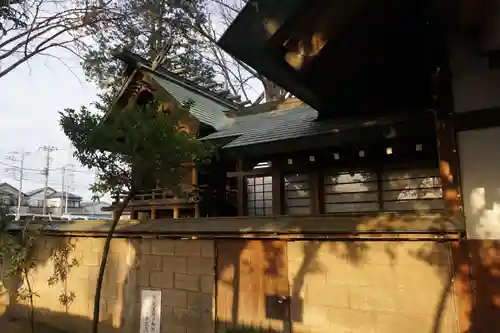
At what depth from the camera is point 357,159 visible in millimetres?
7629

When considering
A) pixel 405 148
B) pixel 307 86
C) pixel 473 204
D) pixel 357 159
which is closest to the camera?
pixel 473 204

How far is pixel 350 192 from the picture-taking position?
783 cm

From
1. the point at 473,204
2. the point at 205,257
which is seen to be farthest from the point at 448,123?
the point at 205,257

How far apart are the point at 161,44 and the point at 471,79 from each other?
1674cm

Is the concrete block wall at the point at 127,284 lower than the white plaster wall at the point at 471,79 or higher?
lower

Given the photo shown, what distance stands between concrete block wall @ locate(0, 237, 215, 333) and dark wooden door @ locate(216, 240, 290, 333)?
0.73ft

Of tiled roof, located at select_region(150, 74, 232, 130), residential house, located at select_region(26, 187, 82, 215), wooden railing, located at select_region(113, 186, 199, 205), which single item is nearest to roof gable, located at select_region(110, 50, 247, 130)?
tiled roof, located at select_region(150, 74, 232, 130)

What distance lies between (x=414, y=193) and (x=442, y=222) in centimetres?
296

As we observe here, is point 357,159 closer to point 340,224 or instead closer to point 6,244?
point 340,224

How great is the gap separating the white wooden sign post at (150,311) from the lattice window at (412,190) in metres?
4.55

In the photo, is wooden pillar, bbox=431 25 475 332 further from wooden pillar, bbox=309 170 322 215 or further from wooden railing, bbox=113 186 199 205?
wooden railing, bbox=113 186 199 205

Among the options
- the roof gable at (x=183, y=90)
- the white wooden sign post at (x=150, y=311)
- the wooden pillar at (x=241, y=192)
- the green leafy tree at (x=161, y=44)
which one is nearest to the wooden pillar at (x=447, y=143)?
the white wooden sign post at (x=150, y=311)

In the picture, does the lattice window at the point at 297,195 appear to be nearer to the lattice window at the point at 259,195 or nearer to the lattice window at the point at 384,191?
the lattice window at the point at 384,191

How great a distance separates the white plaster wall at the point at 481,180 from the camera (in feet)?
14.7
